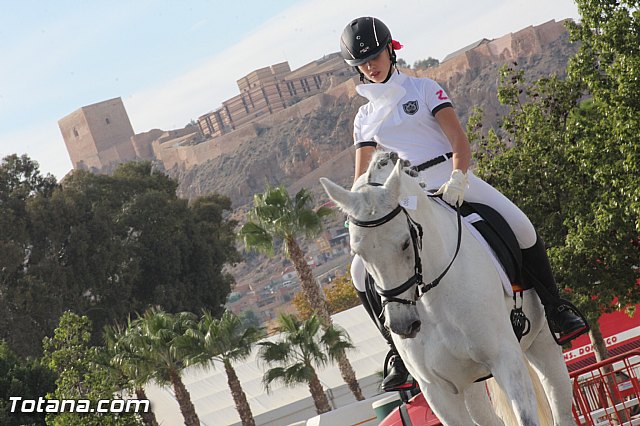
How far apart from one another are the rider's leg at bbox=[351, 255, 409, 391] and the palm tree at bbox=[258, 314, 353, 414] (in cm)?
2125

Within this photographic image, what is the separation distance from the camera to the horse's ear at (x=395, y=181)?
428cm

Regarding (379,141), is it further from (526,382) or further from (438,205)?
(526,382)

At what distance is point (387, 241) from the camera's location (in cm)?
423

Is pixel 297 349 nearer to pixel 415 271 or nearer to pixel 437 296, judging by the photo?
pixel 437 296

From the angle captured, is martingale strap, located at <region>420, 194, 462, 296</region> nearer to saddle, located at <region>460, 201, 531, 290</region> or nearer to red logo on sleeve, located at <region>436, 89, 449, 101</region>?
saddle, located at <region>460, 201, 531, 290</region>

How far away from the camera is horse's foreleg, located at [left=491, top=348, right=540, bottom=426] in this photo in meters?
4.56

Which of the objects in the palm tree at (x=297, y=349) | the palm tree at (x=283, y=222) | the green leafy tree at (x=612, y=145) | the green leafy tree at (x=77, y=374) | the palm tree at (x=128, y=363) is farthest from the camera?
the palm tree at (x=283, y=222)

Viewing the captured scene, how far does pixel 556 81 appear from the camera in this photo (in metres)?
26.6

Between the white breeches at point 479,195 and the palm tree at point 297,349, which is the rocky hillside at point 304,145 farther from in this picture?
the white breeches at point 479,195

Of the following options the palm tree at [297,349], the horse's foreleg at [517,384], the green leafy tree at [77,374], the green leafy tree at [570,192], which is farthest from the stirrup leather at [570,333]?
the palm tree at [297,349]

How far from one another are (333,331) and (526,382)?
925 inches

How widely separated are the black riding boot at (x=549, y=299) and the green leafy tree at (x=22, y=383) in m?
28.2

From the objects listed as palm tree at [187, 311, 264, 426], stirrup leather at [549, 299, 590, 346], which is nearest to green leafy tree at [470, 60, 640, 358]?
palm tree at [187, 311, 264, 426]

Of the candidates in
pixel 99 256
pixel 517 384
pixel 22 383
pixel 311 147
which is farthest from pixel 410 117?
pixel 311 147
